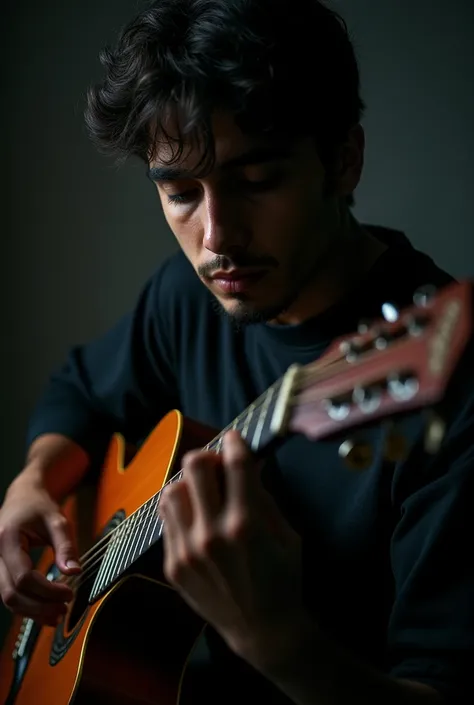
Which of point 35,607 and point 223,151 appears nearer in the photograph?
point 223,151

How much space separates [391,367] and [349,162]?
583 millimetres

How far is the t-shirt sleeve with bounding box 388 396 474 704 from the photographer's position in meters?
0.71

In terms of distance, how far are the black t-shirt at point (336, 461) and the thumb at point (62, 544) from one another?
0.77 ft

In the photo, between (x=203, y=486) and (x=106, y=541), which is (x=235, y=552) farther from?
(x=106, y=541)

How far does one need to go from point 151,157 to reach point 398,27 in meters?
0.69

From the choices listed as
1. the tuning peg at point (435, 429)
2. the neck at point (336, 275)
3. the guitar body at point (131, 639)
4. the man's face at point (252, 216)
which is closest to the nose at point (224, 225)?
the man's face at point (252, 216)

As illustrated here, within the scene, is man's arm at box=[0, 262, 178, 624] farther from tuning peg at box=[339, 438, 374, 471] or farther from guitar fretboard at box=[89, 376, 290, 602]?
tuning peg at box=[339, 438, 374, 471]

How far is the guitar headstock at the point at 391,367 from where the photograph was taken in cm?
46

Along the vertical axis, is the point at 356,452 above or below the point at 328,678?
above

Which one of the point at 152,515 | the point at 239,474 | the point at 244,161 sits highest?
the point at 244,161

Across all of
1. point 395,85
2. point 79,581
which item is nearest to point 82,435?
point 79,581

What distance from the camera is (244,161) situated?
2.83 ft

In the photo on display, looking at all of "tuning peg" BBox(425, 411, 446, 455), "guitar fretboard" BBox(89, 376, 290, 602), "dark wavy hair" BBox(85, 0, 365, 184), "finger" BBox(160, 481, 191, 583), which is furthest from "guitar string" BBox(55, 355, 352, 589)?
"dark wavy hair" BBox(85, 0, 365, 184)

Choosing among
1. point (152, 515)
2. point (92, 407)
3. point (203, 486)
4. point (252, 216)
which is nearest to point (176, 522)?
point (203, 486)
